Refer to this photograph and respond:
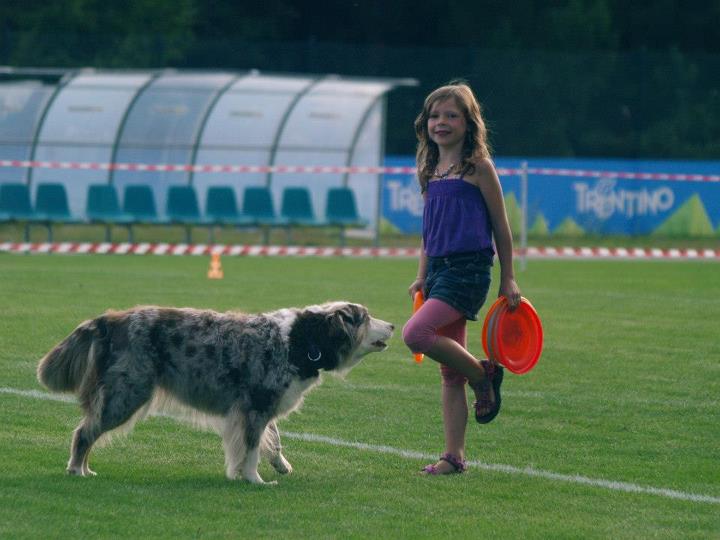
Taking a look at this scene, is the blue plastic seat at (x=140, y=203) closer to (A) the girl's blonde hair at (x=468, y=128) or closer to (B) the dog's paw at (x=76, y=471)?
(A) the girl's blonde hair at (x=468, y=128)

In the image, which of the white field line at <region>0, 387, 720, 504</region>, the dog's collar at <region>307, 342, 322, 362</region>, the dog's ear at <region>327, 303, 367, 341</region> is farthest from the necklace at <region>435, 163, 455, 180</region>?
the white field line at <region>0, 387, 720, 504</region>

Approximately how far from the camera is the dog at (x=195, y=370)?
24.8 ft

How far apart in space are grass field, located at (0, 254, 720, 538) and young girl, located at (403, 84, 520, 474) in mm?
396

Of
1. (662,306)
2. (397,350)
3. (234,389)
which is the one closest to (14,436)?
(234,389)

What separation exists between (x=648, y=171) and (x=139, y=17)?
17376mm

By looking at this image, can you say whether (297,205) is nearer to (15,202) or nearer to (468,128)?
(15,202)

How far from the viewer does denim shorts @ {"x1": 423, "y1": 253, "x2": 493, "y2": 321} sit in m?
7.73

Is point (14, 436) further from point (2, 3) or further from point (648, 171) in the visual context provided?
point (2, 3)

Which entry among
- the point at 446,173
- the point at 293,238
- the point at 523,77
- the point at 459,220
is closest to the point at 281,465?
the point at 459,220

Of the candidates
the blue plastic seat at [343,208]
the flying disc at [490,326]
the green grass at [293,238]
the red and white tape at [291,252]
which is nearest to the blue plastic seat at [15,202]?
the green grass at [293,238]

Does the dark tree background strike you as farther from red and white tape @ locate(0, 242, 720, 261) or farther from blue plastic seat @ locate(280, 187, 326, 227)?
red and white tape @ locate(0, 242, 720, 261)

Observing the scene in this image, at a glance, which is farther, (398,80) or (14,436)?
(398,80)

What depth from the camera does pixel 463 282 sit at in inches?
304

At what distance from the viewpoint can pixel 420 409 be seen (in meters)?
9.97
